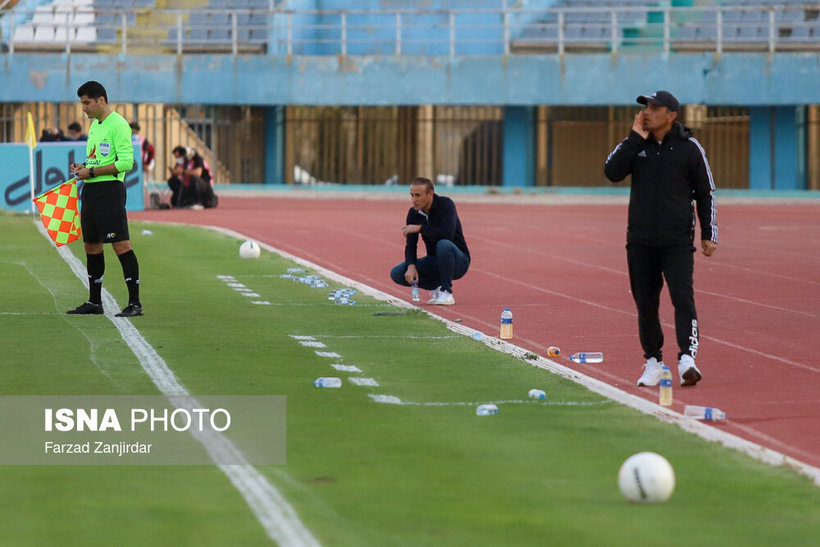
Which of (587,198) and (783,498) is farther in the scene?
(587,198)

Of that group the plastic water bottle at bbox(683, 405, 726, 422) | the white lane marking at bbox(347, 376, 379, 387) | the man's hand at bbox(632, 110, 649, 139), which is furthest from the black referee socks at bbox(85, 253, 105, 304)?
the plastic water bottle at bbox(683, 405, 726, 422)

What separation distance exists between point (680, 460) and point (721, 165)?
3717 cm

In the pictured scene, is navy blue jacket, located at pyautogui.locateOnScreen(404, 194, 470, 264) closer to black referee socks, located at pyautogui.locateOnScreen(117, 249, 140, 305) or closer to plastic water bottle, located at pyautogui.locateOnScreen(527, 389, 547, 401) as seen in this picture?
black referee socks, located at pyautogui.locateOnScreen(117, 249, 140, 305)

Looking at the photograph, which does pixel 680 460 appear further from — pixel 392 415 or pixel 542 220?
pixel 542 220

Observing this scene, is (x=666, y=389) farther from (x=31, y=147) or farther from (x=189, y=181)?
(x=189, y=181)

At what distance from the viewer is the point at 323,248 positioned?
2327cm

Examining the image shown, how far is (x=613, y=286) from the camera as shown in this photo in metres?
17.5

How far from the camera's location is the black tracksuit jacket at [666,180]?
9.84 m

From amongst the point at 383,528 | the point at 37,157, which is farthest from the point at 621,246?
the point at 383,528

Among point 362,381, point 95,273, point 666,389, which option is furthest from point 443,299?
point 666,389

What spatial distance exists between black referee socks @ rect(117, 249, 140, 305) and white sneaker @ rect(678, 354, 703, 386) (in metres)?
5.18

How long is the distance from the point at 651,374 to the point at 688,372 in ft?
0.80

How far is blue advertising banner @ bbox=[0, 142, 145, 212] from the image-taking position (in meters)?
29.6

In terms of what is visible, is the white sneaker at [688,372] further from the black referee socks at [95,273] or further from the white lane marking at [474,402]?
the black referee socks at [95,273]
